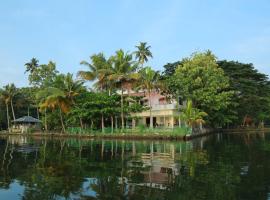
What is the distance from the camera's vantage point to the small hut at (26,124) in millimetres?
59900

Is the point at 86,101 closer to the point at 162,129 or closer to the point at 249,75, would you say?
the point at 162,129

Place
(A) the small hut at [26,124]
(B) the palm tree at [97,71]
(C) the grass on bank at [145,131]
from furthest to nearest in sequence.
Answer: (A) the small hut at [26,124]
(B) the palm tree at [97,71]
(C) the grass on bank at [145,131]

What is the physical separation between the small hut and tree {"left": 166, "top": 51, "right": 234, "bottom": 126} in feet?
86.1

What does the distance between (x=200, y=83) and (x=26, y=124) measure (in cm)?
3395

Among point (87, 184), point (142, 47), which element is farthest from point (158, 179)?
point (142, 47)

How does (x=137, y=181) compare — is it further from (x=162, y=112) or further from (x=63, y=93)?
(x=162, y=112)

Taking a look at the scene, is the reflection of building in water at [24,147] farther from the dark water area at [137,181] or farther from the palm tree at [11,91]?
the palm tree at [11,91]

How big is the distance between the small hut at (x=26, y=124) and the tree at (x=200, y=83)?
26230 mm

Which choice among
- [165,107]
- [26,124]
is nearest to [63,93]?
[165,107]

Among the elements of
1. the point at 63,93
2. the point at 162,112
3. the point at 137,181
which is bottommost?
the point at 137,181

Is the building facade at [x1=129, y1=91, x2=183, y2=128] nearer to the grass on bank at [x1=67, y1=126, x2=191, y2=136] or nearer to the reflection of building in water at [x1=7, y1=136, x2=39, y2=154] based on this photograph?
the grass on bank at [x1=67, y1=126, x2=191, y2=136]

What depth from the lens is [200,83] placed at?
4862 centimetres

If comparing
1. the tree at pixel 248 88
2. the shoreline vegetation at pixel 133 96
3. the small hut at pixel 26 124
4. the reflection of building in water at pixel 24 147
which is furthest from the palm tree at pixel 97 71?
the tree at pixel 248 88

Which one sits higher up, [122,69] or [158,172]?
[122,69]
